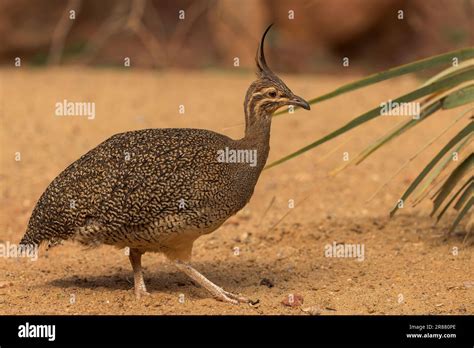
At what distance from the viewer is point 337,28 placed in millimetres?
15008

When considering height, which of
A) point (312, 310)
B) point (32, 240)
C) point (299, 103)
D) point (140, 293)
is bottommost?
point (312, 310)

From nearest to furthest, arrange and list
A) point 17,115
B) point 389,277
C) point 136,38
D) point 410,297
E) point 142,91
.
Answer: point 410,297 → point 389,277 → point 17,115 → point 142,91 → point 136,38

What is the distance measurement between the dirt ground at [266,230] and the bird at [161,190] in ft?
0.87

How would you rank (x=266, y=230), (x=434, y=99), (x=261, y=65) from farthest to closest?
(x=266, y=230), (x=434, y=99), (x=261, y=65)

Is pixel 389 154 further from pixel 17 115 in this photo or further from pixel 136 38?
pixel 136 38

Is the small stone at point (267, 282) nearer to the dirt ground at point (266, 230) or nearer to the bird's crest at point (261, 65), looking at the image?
the dirt ground at point (266, 230)

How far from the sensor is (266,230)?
7.11 metres

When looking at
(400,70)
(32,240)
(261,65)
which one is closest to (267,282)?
(261,65)

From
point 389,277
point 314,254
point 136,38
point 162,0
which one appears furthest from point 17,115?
point 162,0

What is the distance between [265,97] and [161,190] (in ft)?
3.00

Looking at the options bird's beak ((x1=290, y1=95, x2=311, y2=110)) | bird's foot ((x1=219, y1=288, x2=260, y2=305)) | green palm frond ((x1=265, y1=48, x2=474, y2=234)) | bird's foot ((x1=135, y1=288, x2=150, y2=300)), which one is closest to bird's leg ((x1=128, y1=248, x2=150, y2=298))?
bird's foot ((x1=135, y1=288, x2=150, y2=300))

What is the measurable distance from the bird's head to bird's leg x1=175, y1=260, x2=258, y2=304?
3.22 ft

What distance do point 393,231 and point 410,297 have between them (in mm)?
1522

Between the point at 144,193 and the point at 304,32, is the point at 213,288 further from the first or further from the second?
the point at 304,32
